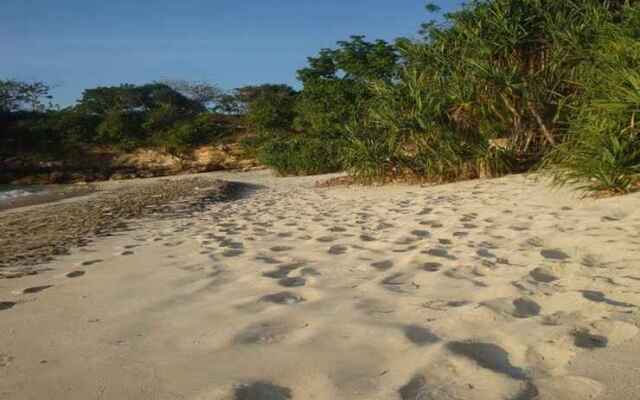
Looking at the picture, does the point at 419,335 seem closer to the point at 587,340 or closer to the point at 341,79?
the point at 587,340

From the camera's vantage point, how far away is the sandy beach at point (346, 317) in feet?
3.80

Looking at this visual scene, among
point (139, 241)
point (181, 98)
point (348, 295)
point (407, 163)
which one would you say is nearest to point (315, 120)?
Answer: point (407, 163)

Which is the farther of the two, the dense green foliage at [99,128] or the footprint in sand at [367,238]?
the dense green foliage at [99,128]

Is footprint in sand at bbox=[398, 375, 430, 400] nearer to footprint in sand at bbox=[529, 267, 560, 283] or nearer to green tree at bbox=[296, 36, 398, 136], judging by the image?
footprint in sand at bbox=[529, 267, 560, 283]

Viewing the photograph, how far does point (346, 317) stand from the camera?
1.60 meters

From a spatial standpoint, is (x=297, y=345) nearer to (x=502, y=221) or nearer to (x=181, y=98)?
(x=502, y=221)

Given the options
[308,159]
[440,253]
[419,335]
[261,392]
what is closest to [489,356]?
[419,335]

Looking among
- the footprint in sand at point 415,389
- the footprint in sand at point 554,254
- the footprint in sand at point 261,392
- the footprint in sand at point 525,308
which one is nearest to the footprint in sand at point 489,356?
the footprint in sand at point 415,389

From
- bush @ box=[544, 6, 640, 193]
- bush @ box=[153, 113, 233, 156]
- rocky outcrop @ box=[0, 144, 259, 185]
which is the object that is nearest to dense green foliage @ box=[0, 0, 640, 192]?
bush @ box=[544, 6, 640, 193]

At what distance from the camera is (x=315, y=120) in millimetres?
17766

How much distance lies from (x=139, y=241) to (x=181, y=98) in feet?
122

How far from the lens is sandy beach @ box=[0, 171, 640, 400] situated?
116cm

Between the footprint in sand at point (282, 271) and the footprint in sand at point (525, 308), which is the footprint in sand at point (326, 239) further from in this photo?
the footprint in sand at point (525, 308)

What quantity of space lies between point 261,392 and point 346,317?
54cm
